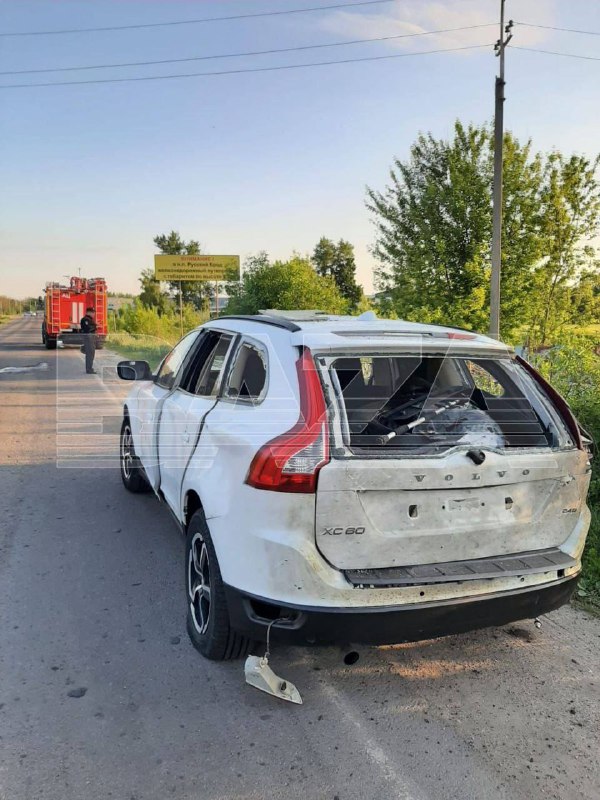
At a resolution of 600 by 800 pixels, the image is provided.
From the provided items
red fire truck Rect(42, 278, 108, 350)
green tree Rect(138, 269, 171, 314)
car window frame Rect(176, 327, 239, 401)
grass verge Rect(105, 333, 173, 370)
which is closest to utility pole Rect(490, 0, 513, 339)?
car window frame Rect(176, 327, 239, 401)

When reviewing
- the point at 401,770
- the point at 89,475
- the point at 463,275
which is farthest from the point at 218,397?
the point at 463,275

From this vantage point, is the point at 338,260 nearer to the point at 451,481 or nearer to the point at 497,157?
the point at 497,157

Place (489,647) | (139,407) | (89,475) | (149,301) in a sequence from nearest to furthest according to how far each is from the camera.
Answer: (489,647)
(139,407)
(89,475)
(149,301)

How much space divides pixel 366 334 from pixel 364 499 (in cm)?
79

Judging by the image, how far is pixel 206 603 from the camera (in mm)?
3172

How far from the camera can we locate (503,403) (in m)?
3.53

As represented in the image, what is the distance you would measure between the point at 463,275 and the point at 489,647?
12.9m

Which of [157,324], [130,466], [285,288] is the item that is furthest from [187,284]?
[130,466]

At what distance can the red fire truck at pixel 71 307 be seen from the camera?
27.3 metres

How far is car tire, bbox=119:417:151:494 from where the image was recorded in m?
5.75

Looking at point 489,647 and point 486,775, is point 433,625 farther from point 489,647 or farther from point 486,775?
point 489,647

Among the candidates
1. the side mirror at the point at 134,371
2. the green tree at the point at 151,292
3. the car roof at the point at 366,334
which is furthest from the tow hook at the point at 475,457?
the green tree at the point at 151,292

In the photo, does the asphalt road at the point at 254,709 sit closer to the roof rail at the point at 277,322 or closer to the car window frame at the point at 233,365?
the car window frame at the point at 233,365

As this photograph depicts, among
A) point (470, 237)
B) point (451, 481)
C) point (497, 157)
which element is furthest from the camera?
point (470, 237)
